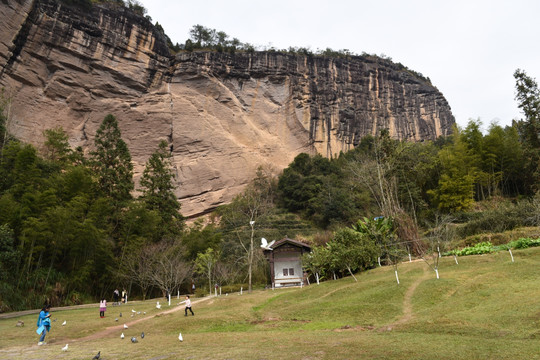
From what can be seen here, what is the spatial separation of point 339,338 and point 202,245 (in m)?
21.5

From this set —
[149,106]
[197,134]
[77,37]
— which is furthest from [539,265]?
[77,37]

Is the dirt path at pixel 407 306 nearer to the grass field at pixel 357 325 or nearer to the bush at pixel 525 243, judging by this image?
the grass field at pixel 357 325

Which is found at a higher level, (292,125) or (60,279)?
(292,125)

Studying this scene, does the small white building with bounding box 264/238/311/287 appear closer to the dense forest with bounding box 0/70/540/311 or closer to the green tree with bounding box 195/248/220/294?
the dense forest with bounding box 0/70/540/311

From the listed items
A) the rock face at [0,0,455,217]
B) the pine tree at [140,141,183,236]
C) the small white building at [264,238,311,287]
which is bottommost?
the small white building at [264,238,311,287]

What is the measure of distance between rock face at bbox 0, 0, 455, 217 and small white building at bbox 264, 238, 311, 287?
21.7 metres

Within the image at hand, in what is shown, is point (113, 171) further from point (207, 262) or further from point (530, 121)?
point (530, 121)

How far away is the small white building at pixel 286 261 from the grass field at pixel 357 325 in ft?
23.3

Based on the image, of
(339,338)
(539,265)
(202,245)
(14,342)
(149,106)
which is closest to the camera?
(339,338)

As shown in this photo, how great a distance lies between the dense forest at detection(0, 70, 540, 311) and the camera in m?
18.5

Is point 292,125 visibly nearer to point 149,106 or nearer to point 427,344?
point 149,106

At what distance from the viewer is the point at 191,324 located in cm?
1160

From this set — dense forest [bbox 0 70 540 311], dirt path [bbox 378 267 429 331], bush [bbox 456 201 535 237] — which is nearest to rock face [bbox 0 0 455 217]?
dense forest [bbox 0 70 540 311]

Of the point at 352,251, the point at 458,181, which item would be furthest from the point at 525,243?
the point at 458,181
